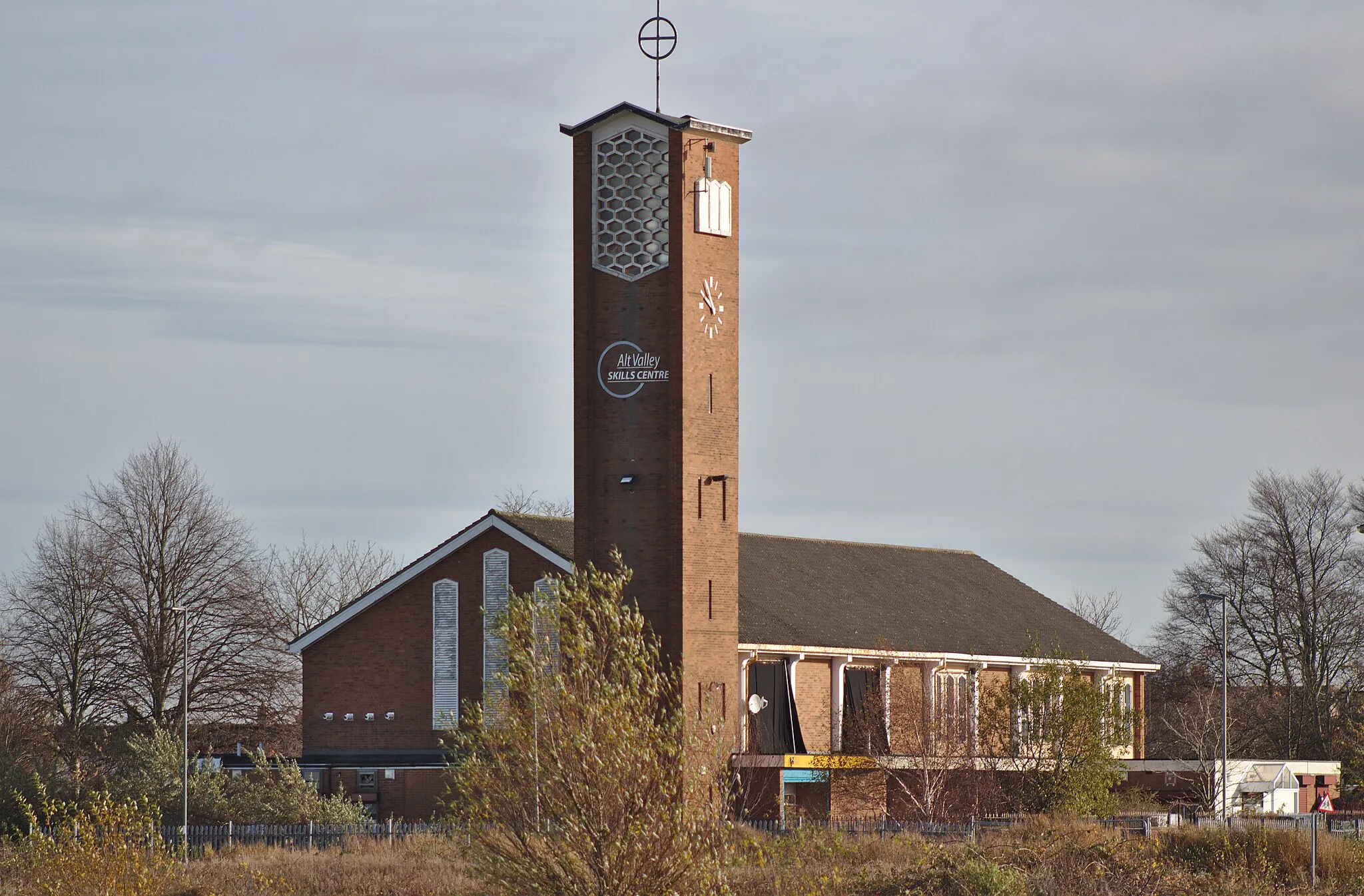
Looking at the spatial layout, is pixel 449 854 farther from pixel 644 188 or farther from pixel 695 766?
pixel 644 188

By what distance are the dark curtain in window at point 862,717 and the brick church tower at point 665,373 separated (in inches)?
267

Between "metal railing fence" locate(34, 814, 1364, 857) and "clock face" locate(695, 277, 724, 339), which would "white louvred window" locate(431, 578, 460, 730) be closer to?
"metal railing fence" locate(34, 814, 1364, 857)

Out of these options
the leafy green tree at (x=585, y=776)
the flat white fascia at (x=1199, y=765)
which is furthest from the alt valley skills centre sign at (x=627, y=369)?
the flat white fascia at (x=1199, y=765)

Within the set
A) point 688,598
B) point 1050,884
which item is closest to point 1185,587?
point 688,598

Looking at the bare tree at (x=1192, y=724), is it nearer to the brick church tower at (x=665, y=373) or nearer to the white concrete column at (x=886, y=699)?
the white concrete column at (x=886, y=699)

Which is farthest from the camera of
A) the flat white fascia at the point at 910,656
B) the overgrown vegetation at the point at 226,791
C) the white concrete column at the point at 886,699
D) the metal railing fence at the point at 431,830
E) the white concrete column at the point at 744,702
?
the white concrete column at the point at 886,699

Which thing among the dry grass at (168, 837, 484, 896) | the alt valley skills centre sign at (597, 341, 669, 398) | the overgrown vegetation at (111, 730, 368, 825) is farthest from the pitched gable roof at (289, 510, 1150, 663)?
the dry grass at (168, 837, 484, 896)

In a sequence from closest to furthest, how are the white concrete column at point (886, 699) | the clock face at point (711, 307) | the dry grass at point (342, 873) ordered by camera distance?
the dry grass at point (342, 873), the clock face at point (711, 307), the white concrete column at point (886, 699)

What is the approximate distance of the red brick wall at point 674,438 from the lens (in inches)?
1494

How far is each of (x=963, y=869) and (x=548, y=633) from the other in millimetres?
9146

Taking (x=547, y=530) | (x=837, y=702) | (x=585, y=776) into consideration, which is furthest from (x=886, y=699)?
(x=585, y=776)

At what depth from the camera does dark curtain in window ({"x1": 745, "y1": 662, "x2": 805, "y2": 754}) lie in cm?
4291

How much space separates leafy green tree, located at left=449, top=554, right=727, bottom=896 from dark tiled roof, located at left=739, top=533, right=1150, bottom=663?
24.2 m

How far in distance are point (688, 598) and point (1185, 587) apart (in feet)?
101
